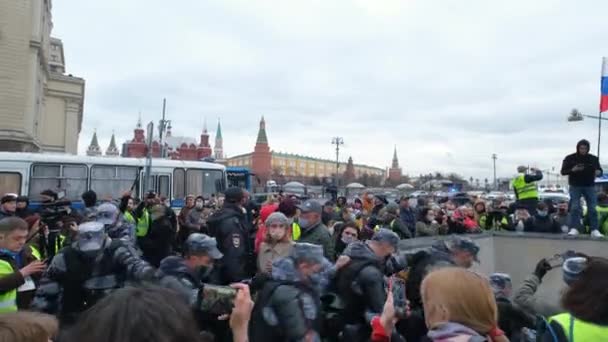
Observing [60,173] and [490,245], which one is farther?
[60,173]

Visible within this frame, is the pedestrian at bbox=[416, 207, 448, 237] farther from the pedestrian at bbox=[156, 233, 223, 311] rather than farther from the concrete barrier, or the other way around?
the pedestrian at bbox=[156, 233, 223, 311]

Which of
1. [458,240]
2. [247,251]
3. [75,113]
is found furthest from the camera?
[75,113]

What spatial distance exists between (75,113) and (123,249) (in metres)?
50.3

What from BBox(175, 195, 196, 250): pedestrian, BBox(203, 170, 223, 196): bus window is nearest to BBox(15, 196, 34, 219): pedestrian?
BBox(175, 195, 196, 250): pedestrian

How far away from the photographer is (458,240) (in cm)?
545

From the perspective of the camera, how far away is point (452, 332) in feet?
7.65

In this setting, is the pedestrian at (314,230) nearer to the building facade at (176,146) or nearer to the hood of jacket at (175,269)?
the hood of jacket at (175,269)

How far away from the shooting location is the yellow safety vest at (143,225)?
362 inches

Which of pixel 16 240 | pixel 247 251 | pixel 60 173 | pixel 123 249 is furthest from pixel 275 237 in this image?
pixel 60 173

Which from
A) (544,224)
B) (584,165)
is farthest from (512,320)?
(544,224)

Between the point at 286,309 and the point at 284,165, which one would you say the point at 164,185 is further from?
the point at 284,165

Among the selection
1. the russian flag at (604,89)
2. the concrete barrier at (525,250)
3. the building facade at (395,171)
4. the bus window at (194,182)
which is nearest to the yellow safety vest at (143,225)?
the concrete barrier at (525,250)

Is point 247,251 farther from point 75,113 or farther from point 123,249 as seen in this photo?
point 75,113

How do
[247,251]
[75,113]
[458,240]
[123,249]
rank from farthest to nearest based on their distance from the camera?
1. [75,113]
2. [247,251]
3. [458,240]
4. [123,249]
